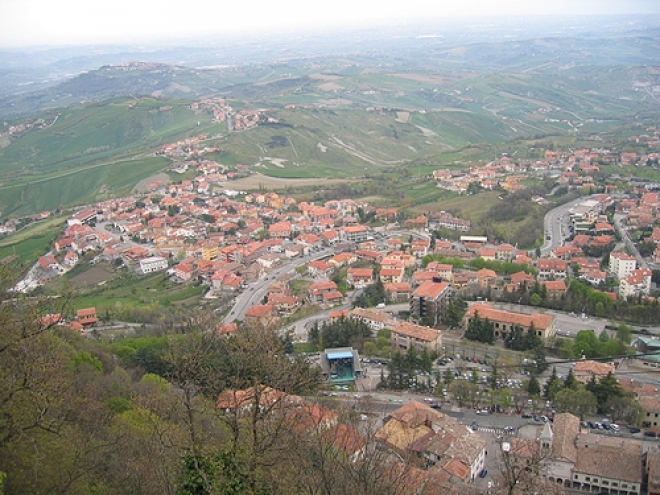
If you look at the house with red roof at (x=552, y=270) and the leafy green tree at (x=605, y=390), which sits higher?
the leafy green tree at (x=605, y=390)

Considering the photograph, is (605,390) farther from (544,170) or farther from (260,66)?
(260,66)

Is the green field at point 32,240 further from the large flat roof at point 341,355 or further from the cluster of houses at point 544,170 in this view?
the cluster of houses at point 544,170

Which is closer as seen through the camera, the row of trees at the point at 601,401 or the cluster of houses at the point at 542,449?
the cluster of houses at the point at 542,449

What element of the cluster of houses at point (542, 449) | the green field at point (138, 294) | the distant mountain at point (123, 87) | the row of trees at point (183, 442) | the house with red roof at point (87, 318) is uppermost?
the distant mountain at point (123, 87)

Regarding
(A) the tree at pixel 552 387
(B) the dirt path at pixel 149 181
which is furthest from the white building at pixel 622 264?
(B) the dirt path at pixel 149 181

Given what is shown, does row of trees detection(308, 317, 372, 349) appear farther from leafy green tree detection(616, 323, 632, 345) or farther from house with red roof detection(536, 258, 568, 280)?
house with red roof detection(536, 258, 568, 280)

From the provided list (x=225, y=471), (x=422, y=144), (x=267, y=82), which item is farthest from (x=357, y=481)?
(x=267, y=82)

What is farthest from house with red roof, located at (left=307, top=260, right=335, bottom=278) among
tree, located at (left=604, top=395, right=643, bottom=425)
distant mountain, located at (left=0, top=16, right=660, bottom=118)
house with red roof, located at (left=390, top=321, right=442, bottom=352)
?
distant mountain, located at (left=0, top=16, right=660, bottom=118)

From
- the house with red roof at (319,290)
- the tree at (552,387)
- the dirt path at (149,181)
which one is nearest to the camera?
the tree at (552,387)

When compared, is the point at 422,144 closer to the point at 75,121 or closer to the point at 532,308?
the point at 75,121

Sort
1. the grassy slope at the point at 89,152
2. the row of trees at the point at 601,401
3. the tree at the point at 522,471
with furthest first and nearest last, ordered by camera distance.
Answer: the grassy slope at the point at 89,152 < the row of trees at the point at 601,401 < the tree at the point at 522,471

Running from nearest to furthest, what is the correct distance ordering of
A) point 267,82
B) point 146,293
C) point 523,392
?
point 523,392 → point 146,293 → point 267,82
